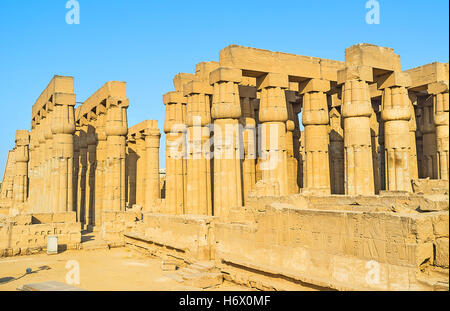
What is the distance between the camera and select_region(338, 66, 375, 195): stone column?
16781 mm

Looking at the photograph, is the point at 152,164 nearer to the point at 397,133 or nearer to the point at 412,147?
the point at 412,147

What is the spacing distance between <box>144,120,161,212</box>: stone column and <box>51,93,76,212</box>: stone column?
616 cm

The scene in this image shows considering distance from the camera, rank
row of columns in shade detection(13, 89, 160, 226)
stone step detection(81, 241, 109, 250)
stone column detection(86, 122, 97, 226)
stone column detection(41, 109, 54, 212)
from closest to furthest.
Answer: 1. stone step detection(81, 241, 109, 250)
2. row of columns in shade detection(13, 89, 160, 226)
3. stone column detection(41, 109, 54, 212)
4. stone column detection(86, 122, 97, 226)

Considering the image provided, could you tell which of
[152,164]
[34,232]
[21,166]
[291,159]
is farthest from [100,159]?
[21,166]

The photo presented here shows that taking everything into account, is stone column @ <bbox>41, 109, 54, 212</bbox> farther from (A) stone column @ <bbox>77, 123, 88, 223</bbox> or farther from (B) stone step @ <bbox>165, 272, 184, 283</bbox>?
(B) stone step @ <bbox>165, 272, 184, 283</bbox>

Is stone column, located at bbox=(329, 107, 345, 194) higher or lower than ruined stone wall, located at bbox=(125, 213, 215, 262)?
higher

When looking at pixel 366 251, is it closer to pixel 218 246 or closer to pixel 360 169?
pixel 218 246

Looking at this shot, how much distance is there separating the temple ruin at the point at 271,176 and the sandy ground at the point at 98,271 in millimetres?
806

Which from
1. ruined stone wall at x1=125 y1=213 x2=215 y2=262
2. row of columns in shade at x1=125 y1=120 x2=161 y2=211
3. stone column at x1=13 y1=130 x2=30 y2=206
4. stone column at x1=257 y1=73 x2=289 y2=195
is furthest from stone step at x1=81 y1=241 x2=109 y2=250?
stone column at x1=13 y1=130 x2=30 y2=206

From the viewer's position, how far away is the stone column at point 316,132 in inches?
760

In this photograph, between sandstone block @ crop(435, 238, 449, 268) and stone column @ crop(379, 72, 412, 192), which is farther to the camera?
stone column @ crop(379, 72, 412, 192)

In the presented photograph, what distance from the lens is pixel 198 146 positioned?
19859 mm

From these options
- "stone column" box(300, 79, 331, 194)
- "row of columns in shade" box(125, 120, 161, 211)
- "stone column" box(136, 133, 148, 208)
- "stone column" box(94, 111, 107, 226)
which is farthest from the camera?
"stone column" box(136, 133, 148, 208)
